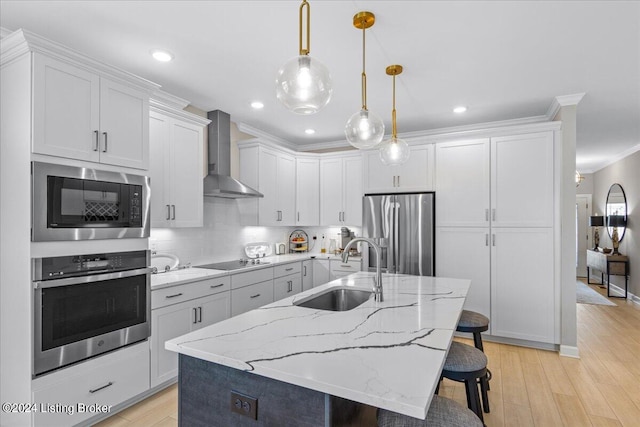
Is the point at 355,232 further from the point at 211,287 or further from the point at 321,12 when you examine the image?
the point at 321,12

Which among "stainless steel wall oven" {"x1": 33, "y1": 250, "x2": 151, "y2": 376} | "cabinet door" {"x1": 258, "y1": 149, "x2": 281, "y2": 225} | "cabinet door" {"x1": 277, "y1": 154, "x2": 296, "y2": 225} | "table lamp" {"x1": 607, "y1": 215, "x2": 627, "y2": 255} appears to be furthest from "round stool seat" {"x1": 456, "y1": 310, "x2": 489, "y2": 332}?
"table lamp" {"x1": 607, "y1": 215, "x2": 627, "y2": 255}

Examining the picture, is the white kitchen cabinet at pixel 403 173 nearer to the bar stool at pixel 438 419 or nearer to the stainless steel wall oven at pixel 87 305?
the stainless steel wall oven at pixel 87 305

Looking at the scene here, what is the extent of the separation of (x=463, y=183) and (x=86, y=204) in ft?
11.9

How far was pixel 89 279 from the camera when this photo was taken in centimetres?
216

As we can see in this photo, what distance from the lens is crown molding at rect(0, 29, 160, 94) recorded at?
A: 6.31 ft

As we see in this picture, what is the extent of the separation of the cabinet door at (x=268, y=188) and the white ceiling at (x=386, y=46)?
0.80 metres

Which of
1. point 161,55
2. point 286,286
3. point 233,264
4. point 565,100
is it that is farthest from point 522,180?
point 161,55

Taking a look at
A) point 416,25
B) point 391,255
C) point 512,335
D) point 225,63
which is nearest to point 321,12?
point 416,25

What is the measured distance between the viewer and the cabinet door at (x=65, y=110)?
197 centimetres

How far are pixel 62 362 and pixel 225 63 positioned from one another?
234 cm

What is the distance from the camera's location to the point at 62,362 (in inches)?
80.7

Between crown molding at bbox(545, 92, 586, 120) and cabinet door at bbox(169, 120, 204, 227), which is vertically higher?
crown molding at bbox(545, 92, 586, 120)

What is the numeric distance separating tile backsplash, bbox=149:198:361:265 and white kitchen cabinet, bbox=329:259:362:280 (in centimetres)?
97

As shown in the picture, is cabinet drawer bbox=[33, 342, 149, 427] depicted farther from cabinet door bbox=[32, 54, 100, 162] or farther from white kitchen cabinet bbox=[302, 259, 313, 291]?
white kitchen cabinet bbox=[302, 259, 313, 291]
